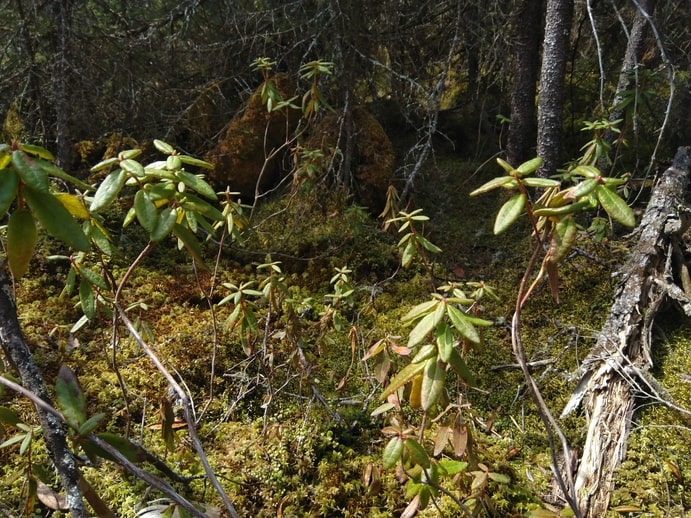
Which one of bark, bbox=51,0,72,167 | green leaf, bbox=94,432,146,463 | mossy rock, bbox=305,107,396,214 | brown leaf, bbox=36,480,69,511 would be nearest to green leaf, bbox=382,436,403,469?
green leaf, bbox=94,432,146,463

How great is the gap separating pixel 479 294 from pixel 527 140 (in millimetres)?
2528

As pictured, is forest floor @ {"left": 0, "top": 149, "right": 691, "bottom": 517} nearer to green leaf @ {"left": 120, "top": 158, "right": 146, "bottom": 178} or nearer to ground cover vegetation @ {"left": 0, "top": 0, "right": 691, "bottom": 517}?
ground cover vegetation @ {"left": 0, "top": 0, "right": 691, "bottom": 517}

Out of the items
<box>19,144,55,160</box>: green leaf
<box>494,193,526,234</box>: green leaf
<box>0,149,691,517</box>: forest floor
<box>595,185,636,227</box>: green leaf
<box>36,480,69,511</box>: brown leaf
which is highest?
<box>19,144,55,160</box>: green leaf

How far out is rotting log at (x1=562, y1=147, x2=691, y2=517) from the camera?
1.91 meters

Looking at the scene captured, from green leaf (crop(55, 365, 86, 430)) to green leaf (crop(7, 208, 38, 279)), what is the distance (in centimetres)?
32

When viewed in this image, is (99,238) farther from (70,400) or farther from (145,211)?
(70,400)

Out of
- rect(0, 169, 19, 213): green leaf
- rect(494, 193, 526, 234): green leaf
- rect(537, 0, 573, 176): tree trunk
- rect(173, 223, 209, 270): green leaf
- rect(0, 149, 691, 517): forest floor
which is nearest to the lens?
rect(0, 169, 19, 213): green leaf

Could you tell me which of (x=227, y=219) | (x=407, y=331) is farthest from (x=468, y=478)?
(x=227, y=219)

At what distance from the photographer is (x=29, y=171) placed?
940 mm

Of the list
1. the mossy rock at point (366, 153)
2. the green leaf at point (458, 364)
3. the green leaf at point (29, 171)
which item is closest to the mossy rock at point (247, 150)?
the mossy rock at point (366, 153)

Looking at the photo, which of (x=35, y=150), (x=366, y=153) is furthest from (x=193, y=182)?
(x=366, y=153)

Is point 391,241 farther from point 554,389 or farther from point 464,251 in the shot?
point 554,389

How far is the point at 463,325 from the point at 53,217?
104 centimetres

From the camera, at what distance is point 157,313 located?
9.12 ft
